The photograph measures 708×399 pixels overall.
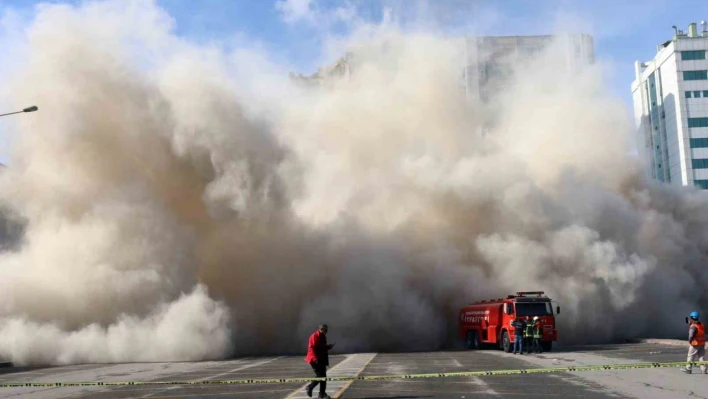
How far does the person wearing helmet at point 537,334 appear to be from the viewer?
29.9 metres

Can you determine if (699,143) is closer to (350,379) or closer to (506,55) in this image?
(506,55)

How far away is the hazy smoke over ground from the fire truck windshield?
7.52 metres

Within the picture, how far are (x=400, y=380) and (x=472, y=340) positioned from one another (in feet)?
61.6

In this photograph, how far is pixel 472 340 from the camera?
36.3 metres

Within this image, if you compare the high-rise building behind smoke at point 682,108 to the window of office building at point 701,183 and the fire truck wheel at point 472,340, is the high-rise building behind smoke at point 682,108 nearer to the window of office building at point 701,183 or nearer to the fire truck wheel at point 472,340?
the window of office building at point 701,183

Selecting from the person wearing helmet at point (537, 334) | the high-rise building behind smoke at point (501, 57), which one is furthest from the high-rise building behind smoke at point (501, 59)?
the person wearing helmet at point (537, 334)

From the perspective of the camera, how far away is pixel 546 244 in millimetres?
40562

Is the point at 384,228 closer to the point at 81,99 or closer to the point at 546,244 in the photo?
the point at 546,244

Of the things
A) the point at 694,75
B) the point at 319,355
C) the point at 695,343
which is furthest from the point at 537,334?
the point at 694,75

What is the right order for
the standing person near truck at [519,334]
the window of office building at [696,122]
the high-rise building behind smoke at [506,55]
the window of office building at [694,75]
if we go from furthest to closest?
1. the window of office building at [694,75]
2. the window of office building at [696,122]
3. the high-rise building behind smoke at [506,55]
4. the standing person near truck at [519,334]

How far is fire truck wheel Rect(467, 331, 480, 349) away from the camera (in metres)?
35.7

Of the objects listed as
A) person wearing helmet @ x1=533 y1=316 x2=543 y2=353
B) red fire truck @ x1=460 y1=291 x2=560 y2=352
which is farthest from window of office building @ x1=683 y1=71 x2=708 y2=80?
person wearing helmet @ x1=533 y1=316 x2=543 y2=353

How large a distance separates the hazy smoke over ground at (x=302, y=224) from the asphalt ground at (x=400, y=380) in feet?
18.3

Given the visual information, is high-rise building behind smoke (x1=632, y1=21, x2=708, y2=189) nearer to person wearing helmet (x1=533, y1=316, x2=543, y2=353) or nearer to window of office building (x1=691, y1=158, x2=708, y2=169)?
window of office building (x1=691, y1=158, x2=708, y2=169)
